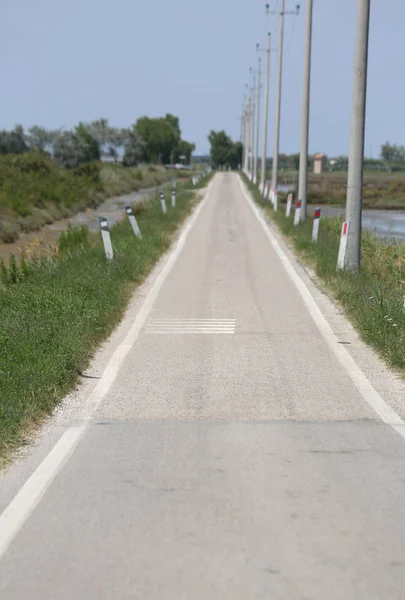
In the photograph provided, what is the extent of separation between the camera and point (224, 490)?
6715 mm

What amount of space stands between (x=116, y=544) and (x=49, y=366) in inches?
171

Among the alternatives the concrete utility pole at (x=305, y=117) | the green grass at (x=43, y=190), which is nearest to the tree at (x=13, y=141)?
the green grass at (x=43, y=190)

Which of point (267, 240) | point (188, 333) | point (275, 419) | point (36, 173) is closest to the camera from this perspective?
point (275, 419)

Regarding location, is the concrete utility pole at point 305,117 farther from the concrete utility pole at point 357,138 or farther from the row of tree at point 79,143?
the row of tree at point 79,143

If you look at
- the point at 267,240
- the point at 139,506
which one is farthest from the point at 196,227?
the point at 139,506

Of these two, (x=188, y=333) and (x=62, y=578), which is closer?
(x=62, y=578)

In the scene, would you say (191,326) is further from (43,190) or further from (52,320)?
(43,190)

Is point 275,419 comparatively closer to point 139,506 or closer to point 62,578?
point 139,506

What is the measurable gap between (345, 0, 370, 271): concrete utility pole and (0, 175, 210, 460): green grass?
426 centimetres

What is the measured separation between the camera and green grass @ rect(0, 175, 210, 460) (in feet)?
28.9

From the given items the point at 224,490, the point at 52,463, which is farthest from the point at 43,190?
the point at 224,490

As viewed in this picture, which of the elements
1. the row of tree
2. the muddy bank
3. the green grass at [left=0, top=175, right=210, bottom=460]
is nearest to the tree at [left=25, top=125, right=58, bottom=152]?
the row of tree

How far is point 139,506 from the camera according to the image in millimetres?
6387

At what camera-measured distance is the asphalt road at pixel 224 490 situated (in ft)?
17.0
